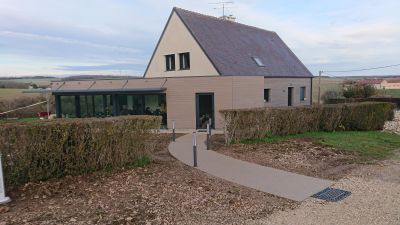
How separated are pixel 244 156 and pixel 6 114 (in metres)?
26.1

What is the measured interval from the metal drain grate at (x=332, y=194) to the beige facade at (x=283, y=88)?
664 inches

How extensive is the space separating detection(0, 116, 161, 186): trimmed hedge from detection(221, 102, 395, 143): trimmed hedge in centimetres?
452

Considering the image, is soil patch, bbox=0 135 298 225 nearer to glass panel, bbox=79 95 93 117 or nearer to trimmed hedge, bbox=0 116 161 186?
trimmed hedge, bbox=0 116 161 186

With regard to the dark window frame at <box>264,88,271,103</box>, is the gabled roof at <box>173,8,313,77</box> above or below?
above

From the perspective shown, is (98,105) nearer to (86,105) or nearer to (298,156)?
(86,105)

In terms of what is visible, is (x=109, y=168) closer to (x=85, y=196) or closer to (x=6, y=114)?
(x=85, y=196)

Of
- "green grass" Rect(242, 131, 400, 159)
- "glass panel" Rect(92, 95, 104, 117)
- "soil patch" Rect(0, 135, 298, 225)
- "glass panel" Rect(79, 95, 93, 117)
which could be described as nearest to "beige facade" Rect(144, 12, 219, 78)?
"glass panel" Rect(92, 95, 104, 117)

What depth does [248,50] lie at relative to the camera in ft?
82.0

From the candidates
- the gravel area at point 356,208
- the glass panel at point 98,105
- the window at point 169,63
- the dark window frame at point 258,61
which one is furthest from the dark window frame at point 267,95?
the gravel area at point 356,208

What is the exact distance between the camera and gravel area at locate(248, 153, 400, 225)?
5.42 meters

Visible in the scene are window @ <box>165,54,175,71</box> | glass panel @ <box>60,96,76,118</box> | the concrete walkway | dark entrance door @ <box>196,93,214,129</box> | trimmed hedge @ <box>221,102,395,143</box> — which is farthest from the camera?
window @ <box>165,54,175,71</box>

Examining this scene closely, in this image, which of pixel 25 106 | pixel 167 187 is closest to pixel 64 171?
pixel 167 187

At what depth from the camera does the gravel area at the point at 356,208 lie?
17.8 feet

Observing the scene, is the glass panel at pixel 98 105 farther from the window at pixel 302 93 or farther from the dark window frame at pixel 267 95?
the window at pixel 302 93
